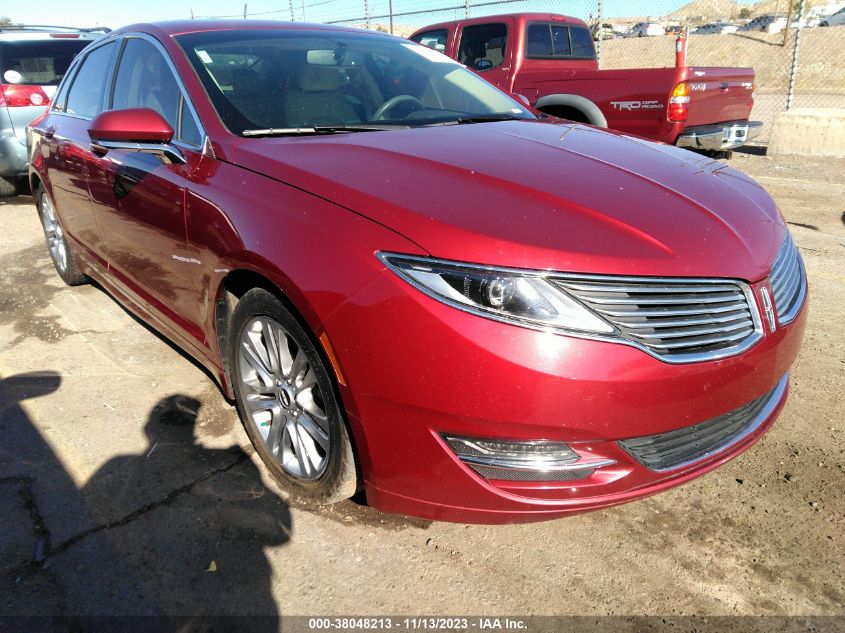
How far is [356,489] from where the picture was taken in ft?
7.39

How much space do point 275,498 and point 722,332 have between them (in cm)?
166

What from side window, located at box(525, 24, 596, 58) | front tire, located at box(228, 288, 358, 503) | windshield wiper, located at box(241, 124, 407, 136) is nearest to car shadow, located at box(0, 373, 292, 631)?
front tire, located at box(228, 288, 358, 503)

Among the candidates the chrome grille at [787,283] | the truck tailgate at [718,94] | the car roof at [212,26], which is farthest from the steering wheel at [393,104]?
the truck tailgate at [718,94]

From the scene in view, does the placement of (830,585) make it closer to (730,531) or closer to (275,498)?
(730,531)

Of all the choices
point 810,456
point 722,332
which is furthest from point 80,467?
point 810,456

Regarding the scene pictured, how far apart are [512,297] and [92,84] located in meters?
3.44

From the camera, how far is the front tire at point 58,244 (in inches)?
184

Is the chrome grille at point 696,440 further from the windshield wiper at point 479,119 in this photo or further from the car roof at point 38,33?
the car roof at point 38,33

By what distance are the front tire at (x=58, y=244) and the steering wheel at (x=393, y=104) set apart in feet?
8.98

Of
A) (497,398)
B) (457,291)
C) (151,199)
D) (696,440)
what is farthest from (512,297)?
(151,199)

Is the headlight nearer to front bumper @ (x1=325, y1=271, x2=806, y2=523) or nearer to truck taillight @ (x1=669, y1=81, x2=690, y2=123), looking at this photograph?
front bumper @ (x1=325, y1=271, x2=806, y2=523)

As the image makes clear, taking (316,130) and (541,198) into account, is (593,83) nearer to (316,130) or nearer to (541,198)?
(316,130)

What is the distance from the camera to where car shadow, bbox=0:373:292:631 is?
2.06m

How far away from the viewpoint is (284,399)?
2461 mm
